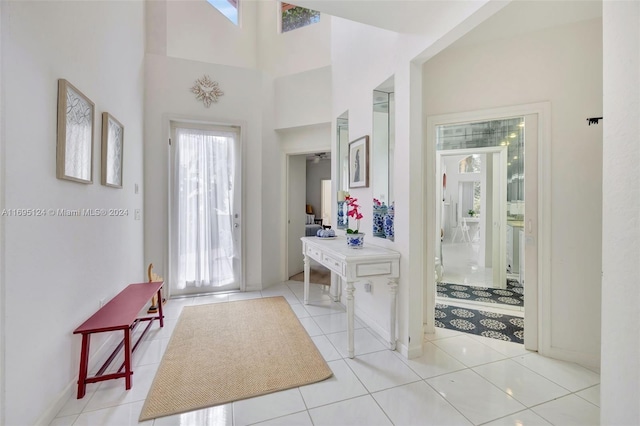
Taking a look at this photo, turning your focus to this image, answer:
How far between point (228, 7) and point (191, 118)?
2.14 meters

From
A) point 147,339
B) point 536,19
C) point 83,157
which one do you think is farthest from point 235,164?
point 536,19

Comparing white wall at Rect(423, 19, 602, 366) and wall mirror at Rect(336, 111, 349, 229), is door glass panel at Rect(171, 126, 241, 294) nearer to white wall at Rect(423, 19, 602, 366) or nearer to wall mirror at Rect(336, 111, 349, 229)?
wall mirror at Rect(336, 111, 349, 229)

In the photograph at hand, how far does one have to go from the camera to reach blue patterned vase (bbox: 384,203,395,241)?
2.40m

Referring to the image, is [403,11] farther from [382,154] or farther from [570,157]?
[570,157]

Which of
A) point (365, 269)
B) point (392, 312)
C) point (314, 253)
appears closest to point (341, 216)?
point (314, 253)

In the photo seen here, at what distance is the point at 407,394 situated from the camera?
1.71 metres

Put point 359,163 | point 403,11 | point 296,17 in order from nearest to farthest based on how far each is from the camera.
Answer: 1. point 403,11
2. point 359,163
3. point 296,17

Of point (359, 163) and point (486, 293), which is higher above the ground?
point (359, 163)

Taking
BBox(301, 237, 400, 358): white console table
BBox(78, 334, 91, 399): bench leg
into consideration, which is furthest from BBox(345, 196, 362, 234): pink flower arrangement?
BBox(78, 334, 91, 399): bench leg

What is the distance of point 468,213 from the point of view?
4.68 meters

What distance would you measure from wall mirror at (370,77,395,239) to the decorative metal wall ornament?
2284 mm

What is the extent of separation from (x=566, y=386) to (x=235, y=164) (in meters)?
3.99

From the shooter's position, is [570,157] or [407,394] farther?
[570,157]

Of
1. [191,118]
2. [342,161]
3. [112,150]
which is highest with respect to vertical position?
[191,118]
